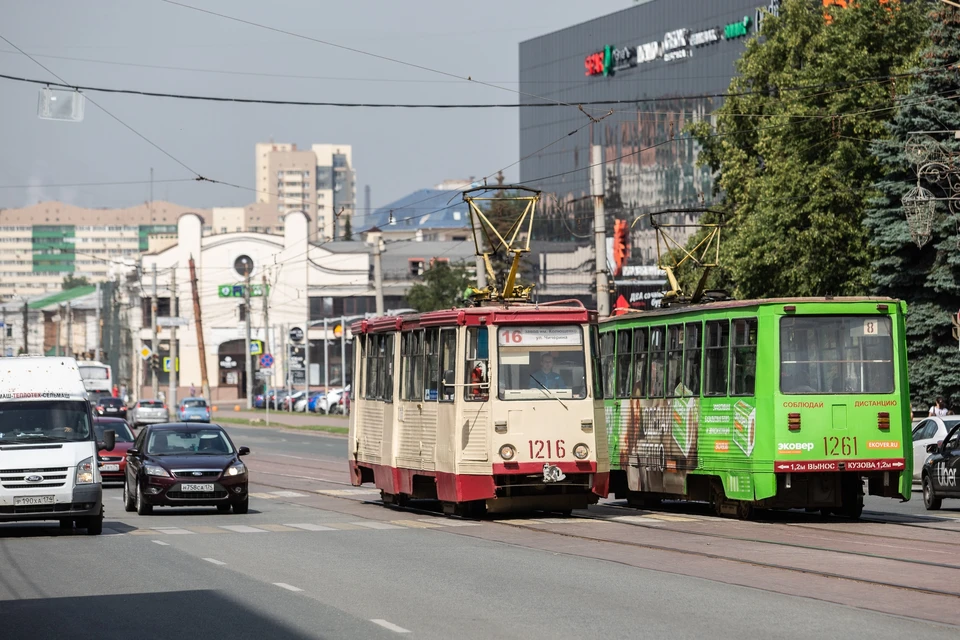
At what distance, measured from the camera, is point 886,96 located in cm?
4581

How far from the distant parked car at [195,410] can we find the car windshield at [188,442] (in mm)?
41925

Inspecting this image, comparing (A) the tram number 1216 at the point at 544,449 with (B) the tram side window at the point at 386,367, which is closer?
(A) the tram number 1216 at the point at 544,449

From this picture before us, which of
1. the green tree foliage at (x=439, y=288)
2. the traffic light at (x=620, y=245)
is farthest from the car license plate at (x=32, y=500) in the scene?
the traffic light at (x=620, y=245)

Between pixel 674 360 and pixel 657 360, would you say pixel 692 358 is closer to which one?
pixel 674 360

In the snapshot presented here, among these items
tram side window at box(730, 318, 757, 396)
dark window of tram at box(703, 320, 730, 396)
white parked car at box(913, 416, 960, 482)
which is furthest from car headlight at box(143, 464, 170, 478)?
white parked car at box(913, 416, 960, 482)

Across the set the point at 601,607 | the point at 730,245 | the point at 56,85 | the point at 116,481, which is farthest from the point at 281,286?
the point at 601,607

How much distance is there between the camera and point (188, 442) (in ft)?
85.4

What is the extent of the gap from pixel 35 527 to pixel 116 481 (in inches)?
526

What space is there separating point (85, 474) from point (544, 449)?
20.4 feet

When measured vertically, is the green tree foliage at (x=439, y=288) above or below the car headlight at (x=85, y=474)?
above

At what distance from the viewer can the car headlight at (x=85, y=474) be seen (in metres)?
20.5

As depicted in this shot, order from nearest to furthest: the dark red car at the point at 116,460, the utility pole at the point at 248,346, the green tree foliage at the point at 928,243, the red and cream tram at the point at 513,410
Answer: the red and cream tram at the point at 513,410, the dark red car at the point at 116,460, the green tree foliage at the point at 928,243, the utility pole at the point at 248,346

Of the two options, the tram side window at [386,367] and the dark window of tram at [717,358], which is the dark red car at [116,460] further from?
the dark window of tram at [717,358]

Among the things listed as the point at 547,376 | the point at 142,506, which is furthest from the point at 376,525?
the point at 142,506
